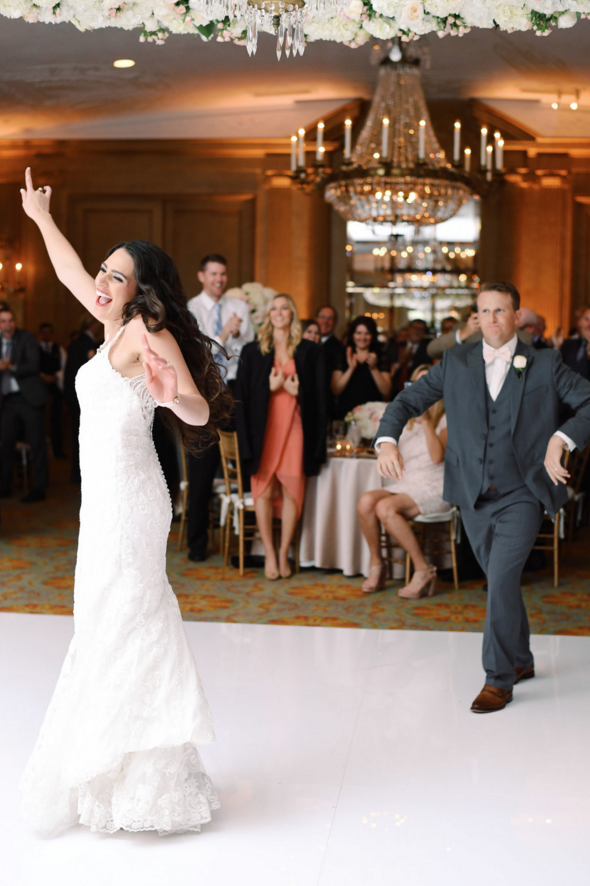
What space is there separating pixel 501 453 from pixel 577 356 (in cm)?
468

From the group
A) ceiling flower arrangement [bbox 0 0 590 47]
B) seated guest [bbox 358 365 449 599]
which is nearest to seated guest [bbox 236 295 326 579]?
seated guest [bbox 358 365 449 599]

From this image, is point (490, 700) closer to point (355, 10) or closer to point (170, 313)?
point (170, 313)

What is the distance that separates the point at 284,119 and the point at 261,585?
7.61 m

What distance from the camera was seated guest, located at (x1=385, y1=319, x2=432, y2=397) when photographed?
10.0m

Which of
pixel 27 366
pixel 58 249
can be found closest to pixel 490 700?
pixel 58 249

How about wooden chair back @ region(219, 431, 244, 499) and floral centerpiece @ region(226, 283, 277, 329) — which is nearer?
wooden chair back @ region(219, 431, 244, 499)

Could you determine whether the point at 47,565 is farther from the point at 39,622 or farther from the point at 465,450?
the point at 465,450

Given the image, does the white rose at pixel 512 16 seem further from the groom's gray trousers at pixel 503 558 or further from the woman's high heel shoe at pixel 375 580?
the woman's high heel shoe at pixel 375 580

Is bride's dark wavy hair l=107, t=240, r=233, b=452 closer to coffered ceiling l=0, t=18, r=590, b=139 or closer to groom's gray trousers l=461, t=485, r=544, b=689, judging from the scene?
groom's gray trousers l=461, t=485, r=544, b=689

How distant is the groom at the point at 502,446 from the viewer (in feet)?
12.5

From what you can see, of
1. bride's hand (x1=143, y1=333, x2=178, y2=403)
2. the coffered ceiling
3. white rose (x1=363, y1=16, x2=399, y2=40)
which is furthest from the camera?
the coffered ceiling

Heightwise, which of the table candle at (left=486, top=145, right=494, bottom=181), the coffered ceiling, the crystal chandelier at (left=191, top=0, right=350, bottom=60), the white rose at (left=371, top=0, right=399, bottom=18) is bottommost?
the crystal chandelier at (left=191, top=0, right=350, bottom=60)

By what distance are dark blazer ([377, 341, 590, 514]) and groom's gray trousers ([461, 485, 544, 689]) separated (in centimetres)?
7

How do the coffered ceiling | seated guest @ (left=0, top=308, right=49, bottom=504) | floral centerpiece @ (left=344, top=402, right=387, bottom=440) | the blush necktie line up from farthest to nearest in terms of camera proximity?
1. the coffered ceiling
2. seated guest @ (left=0, top=308, right=49, bottom=504)
3. floral centerpiece @ (left=344, top=402, right=387, bottom=440)
4. the blush necktie
